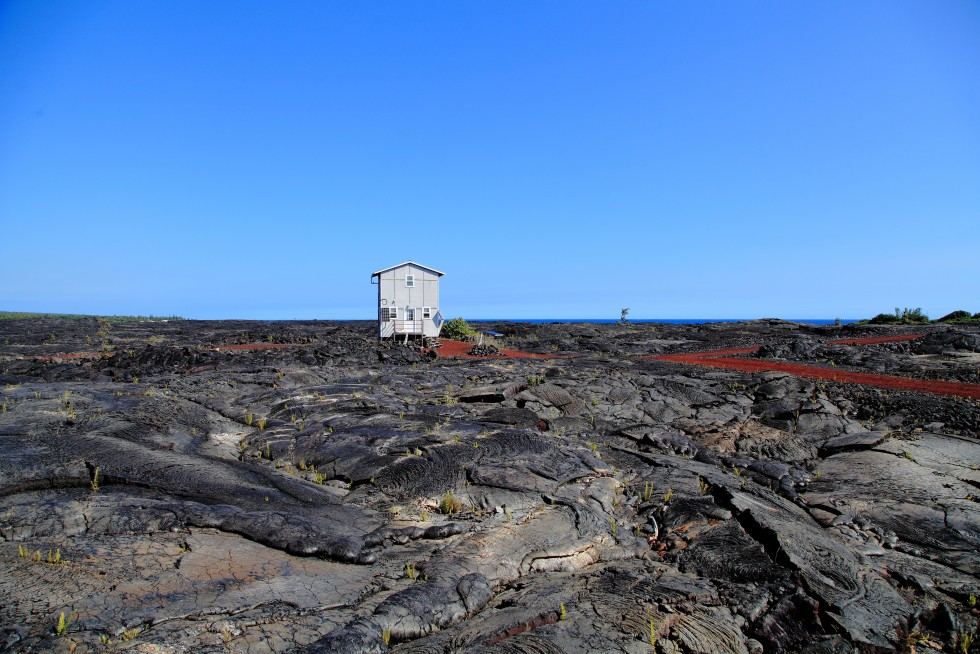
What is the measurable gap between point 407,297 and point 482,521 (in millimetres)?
34211

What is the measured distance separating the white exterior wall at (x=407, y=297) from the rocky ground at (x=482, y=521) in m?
22.9

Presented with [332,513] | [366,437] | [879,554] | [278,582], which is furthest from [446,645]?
[879,554]

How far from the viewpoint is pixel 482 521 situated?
1023 centimetres

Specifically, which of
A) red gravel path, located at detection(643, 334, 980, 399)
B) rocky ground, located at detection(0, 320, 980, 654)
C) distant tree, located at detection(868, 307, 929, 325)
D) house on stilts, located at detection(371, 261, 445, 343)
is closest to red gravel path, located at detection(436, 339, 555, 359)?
house on stilts, located at detection(371, 261, 445, 343)

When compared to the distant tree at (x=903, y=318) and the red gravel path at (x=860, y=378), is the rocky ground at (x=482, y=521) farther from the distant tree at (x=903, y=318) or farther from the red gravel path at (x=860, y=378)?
the distant tree at (x=903, y=318)

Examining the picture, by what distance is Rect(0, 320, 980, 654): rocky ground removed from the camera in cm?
695

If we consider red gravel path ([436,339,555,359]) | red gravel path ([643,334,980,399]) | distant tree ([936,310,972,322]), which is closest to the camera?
red gravel path ([643,334,980,399])

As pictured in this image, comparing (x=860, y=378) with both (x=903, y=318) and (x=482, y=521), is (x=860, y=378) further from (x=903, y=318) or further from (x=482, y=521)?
(x=903, y=318)

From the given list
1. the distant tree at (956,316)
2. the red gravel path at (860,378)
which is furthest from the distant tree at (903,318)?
the red gravel path at (860,378)

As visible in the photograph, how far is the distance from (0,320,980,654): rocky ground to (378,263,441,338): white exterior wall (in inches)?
901

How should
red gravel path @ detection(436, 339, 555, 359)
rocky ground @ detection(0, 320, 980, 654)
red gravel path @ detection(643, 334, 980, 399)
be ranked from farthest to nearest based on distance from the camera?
red gravel path @ detection(436, 339, 555, 359) → red gravel path @ detection(643, 334, 980, 399) → rocky ground @ detection(0, 320, 980, 654)

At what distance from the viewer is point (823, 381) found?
22.5 metres

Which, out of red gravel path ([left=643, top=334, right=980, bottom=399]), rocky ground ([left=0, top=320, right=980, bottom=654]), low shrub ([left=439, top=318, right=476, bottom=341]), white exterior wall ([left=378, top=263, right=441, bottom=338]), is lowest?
rocky ground ([left=0, top=320, right=980, bottom=654])

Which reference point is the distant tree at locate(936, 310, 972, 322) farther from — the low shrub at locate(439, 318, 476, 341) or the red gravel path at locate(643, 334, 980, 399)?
the low shrub at locate(439, 318, 476, 341)
